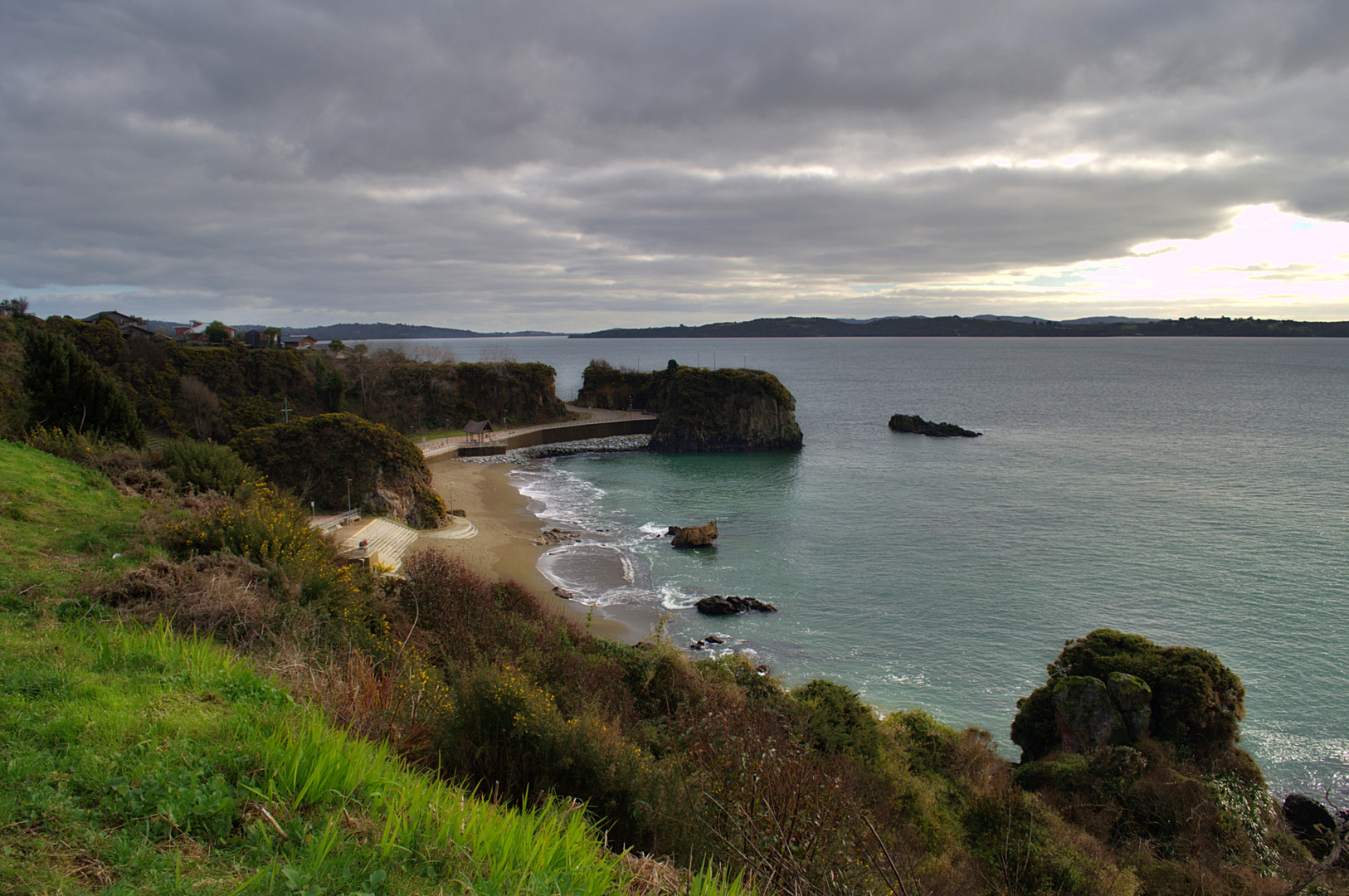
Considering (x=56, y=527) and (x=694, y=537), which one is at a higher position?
(x=56, y=527)

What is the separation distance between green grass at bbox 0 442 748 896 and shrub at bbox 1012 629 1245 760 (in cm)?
1622

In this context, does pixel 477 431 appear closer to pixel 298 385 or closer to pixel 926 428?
pixel 298 385

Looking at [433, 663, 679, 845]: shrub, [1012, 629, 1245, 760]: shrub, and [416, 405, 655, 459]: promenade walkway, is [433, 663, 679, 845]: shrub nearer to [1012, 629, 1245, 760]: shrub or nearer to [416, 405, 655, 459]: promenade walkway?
[1012, 629, 1245, 760]: shrub

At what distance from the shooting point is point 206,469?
53.3ft

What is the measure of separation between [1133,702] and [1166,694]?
94cm

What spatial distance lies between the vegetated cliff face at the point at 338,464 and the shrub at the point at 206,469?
1861 centimetres

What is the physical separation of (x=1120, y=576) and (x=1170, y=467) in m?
30.9

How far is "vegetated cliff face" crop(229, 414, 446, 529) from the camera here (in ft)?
117

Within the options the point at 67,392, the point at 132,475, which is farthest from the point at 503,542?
the point at 132,475

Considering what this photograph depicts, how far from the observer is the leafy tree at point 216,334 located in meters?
72.2

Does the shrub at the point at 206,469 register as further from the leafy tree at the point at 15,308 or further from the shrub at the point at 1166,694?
the leafy tree at the point at 15,308

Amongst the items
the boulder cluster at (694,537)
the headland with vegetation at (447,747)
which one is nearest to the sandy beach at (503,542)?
the boulder cluster at (694,537)

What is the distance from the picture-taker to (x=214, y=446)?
17703 mm

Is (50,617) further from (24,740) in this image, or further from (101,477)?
(101,477)
